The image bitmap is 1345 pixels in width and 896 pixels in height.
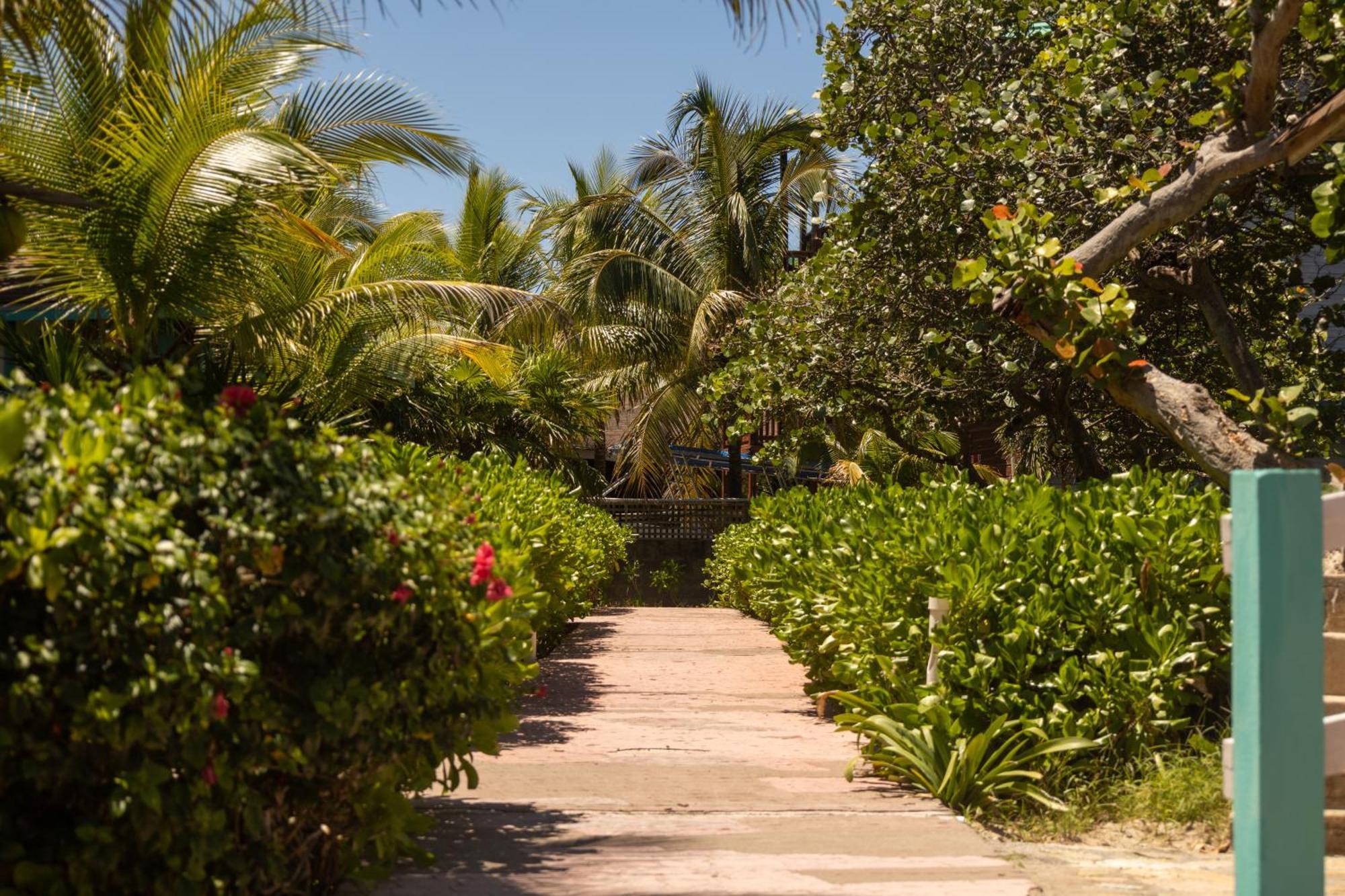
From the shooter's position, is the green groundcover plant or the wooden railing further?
the wooden railing

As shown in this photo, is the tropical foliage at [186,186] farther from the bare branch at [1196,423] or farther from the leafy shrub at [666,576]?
the leafy shrub at [666,576]

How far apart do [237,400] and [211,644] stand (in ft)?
2.67

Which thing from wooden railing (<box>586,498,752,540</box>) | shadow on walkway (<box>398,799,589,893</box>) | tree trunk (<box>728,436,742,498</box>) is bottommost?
shadow on walkway (<box>398,799,589,893</box>)

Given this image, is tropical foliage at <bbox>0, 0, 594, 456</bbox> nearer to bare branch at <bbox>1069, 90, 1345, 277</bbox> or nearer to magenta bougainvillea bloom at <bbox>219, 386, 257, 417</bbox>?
magenta bougainvillea bloom at <bbox>219, 386, 257, 417</bbox>

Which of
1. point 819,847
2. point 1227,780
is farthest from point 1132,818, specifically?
point 1227,780

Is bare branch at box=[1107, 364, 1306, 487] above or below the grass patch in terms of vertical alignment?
above

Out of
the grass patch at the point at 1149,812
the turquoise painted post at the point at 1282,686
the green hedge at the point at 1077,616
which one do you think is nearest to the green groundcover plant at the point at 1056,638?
the green hedge at the point at 1077,616

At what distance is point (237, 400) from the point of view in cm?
390

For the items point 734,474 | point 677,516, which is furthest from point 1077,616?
point 734,474

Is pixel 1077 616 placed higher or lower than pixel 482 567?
lower

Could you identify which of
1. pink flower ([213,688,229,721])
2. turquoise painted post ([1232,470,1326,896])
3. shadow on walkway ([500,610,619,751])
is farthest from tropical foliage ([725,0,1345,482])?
pink flower ([213,688,229,721])

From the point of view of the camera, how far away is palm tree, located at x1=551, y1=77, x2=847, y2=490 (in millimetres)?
24484

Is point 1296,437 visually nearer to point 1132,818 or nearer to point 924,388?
point 1132,818

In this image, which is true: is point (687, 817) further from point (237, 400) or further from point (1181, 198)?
point (1181, 198)
